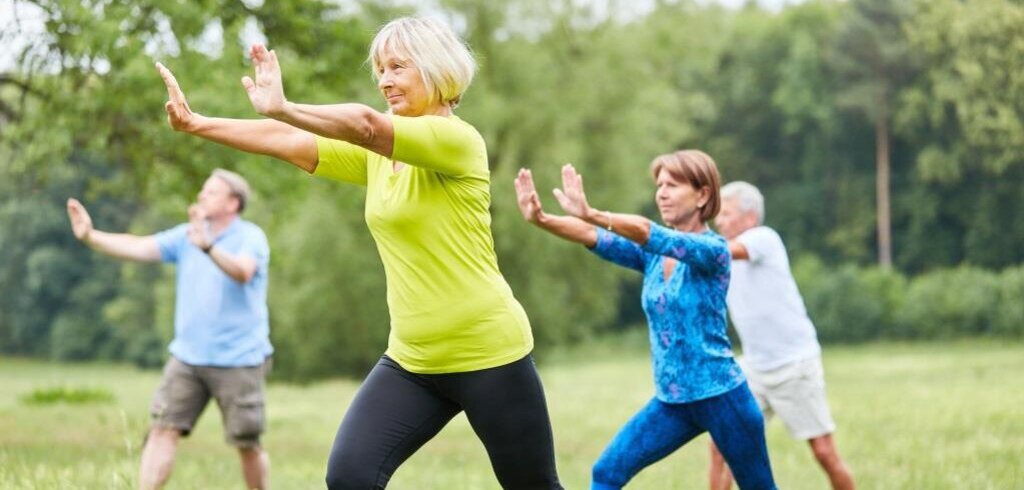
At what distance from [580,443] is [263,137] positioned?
397 inches

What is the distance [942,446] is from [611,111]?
2422 centimetres

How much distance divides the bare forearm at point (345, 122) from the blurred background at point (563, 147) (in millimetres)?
1317

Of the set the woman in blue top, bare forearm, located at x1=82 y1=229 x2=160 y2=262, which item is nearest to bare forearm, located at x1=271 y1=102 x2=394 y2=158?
the woman in blue top

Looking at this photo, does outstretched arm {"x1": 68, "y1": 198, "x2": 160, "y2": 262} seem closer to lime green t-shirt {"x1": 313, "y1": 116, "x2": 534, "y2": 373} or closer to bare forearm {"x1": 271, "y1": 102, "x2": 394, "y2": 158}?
lime green t-shirt {"x1": 313, "y1": 116, "x2": 534, "y2": 373}

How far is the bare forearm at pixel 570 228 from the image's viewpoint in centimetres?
538

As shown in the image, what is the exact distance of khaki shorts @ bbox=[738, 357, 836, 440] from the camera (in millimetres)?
7652

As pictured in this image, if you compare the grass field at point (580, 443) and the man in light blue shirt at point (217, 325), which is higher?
the man in light blue shirt at point (217, 325)

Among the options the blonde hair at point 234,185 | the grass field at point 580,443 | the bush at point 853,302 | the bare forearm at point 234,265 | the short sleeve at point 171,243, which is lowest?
the bush at point 853,302

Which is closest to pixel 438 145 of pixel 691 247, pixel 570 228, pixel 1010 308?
pixel 570 228

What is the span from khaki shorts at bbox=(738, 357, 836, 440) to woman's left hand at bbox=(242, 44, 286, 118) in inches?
186

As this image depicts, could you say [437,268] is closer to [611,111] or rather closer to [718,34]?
[611,111]

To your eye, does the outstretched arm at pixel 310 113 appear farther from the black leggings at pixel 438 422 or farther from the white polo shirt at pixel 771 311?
the white polo shirt at pixel 771 311

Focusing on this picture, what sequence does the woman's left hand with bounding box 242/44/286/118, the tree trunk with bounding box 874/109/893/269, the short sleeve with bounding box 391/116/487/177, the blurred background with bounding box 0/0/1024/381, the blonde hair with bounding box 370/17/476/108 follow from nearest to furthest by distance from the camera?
the woman's left hand with bounding box 242/44/286/118
the short sleeve with bounding box 391/116/487/177
the blonde hair with bounding box 370/17/476/108
the blurred background with bounding box 0/0/1024/381
the tree trunk with bounding box 874/109/893/269

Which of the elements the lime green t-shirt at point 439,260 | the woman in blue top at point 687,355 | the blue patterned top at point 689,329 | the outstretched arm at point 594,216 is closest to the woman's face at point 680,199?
the woman in blue top at point 687,355
